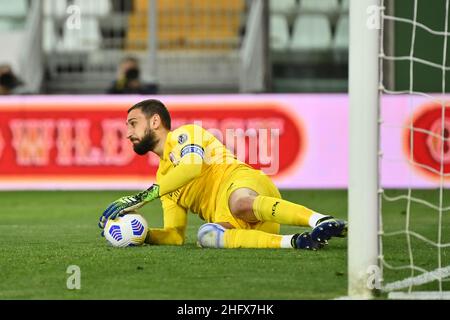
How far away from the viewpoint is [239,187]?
7.30 metres

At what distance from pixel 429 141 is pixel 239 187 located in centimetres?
607

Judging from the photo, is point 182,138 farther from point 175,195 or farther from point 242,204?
point 242,204

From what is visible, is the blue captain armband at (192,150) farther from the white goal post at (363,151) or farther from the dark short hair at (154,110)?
the white goal post at (363,151)

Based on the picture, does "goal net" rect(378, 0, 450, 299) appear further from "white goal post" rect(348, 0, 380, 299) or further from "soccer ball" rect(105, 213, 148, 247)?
"white goal post" rect(348, 0, 380, 299)

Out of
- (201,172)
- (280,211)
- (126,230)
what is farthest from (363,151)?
(126,230)

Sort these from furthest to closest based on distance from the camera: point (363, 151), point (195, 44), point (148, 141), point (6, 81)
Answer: point (195, 44) → point (6, 81) → point (148, 141) → point (363, 151)

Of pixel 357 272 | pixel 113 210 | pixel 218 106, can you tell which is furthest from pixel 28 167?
pixel 357 272

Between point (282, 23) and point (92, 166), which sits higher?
point (282, 23)

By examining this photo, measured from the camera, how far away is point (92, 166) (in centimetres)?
1337

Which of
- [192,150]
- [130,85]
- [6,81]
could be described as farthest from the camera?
[6,81]

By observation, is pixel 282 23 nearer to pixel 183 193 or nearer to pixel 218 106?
pixel 218 106

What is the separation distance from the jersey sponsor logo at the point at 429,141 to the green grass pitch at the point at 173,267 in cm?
339

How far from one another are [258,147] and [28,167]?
2587mm

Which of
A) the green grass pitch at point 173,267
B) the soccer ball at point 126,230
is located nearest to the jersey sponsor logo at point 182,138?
the soccer ball at point 126,230
